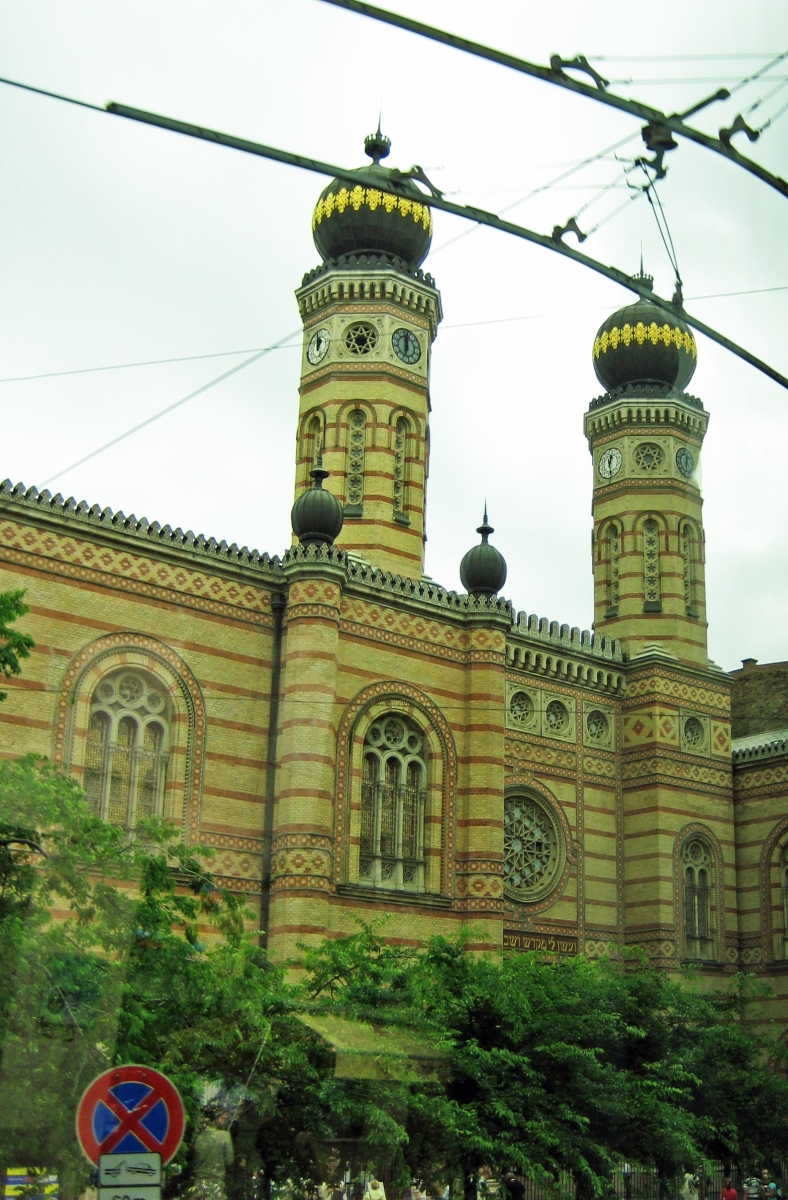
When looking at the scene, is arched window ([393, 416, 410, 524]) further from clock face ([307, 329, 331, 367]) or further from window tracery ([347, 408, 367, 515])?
clock face ([307, 329, 331, 367])

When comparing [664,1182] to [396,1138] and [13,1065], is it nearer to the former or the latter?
[396,1138]

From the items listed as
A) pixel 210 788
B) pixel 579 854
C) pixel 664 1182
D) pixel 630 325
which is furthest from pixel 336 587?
pixel 630 325

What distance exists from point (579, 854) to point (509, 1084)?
10612mm

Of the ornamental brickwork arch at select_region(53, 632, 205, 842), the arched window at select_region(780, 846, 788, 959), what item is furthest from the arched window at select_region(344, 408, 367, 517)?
the arched window at select_region(780, 846, 788, 959)

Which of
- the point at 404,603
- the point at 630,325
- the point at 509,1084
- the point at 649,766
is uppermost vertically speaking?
the point at 630,325

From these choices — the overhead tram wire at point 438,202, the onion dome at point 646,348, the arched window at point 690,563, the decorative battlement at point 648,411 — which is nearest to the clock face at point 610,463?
the decorative battlement at point 648,411

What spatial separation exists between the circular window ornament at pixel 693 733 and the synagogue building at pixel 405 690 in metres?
0.08

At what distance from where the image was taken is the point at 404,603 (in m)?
23.1

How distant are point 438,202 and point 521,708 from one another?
18555 mm

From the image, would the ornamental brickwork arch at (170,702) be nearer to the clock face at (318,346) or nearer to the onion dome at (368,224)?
the clock face at (318,346)

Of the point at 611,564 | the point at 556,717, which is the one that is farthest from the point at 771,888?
the point at 611,564

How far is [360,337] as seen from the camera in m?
25.9

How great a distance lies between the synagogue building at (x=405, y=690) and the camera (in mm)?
20062

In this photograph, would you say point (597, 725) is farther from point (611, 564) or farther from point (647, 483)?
point (647, 483)
